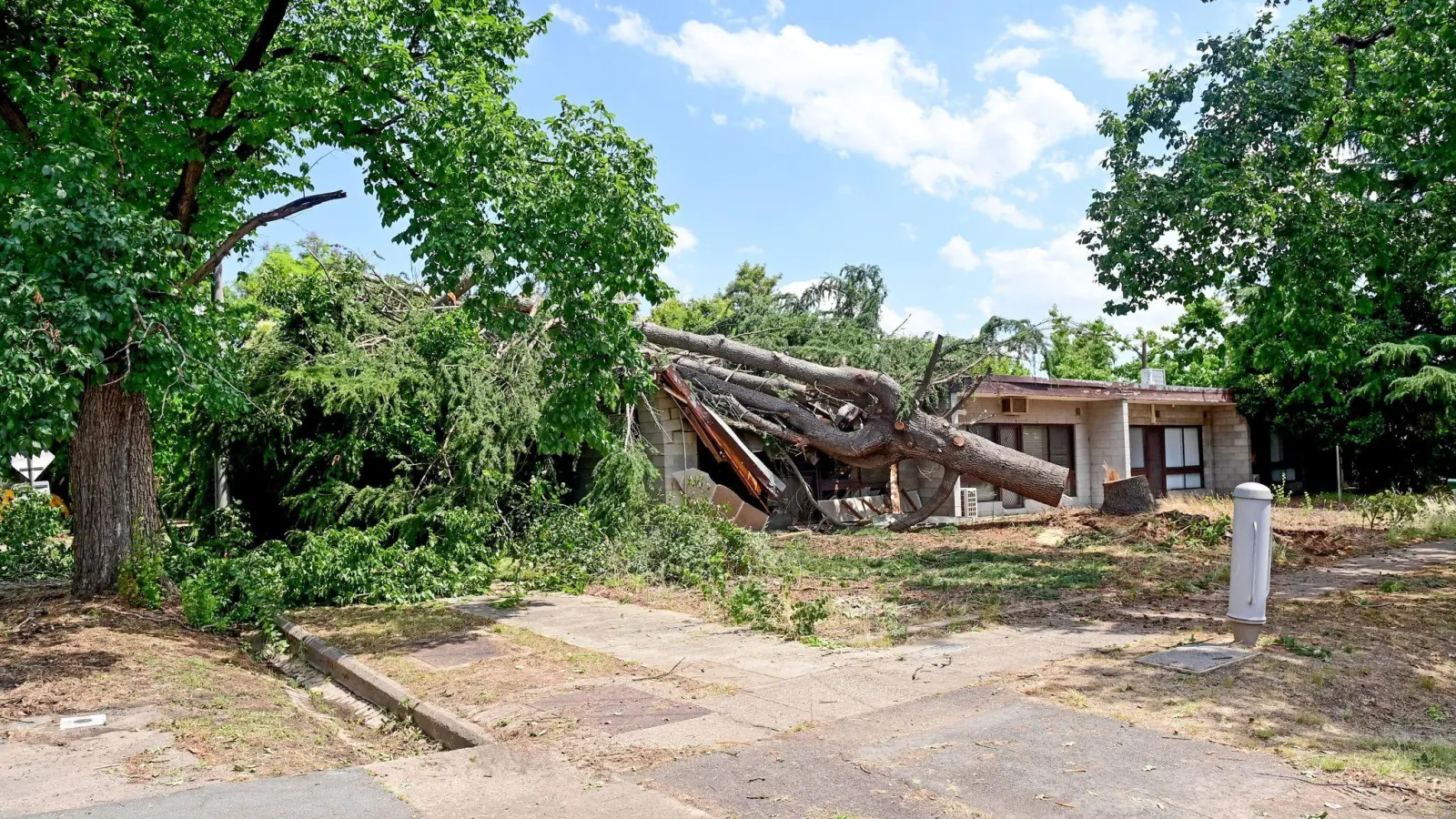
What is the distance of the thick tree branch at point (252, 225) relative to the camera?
10477mm

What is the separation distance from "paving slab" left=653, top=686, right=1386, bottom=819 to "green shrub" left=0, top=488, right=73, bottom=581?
11844 mm

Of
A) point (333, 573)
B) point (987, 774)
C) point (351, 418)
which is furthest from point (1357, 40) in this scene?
point (333, 573)

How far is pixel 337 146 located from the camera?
406 inches

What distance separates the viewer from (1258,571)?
7.32m

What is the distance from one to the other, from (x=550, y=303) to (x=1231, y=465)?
78.8 feet

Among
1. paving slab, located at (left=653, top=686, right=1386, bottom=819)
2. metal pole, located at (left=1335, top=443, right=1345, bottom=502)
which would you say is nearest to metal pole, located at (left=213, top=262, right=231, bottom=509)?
paving slab, located at (left=653, top=686, right=1386, bottom=819)

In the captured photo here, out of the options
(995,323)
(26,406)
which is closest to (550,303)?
(26,406)

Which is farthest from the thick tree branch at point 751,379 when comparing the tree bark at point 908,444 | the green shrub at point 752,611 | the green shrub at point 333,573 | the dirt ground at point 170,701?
the dirt ground at point 170,701

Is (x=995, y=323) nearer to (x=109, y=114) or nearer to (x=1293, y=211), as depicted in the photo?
(x=1293, y=211)

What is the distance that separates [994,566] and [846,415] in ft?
18.6

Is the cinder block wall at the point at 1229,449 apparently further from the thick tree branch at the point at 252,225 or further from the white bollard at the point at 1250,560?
the thick tree branch at the point at 252,225

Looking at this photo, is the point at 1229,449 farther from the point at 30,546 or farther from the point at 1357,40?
the point at 30,546

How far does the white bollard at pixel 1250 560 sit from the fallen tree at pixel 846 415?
824 cm

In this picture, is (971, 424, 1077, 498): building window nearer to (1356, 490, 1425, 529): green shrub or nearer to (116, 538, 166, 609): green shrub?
(1356, 490, 1425, 529): green shrub
